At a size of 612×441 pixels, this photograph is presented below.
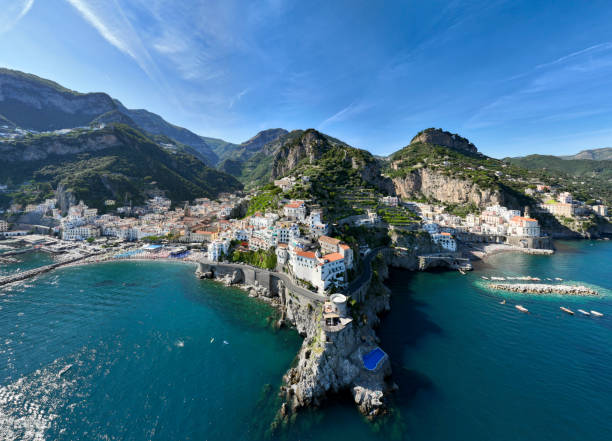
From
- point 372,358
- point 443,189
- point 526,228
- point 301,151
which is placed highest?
point 301,151

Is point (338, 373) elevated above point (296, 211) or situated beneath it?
situated beneath

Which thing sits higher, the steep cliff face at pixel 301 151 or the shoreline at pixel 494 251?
the steep cliff face at pixel 301 151

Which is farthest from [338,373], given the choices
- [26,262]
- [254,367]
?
[26,262]

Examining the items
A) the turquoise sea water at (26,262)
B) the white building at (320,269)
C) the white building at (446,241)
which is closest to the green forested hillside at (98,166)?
the turquoise sea water at (26,262)

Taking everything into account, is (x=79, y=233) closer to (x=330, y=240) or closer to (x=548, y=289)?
(x=330, y=240)

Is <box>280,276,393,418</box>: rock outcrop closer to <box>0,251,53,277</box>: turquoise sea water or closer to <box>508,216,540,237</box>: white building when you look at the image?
<box>0,251,53,277</box>: turquoise sea water

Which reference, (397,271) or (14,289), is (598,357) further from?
(14,289)

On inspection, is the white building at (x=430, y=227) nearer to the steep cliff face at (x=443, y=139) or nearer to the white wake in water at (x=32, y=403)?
the white wake in water at (x=32, y=403)
